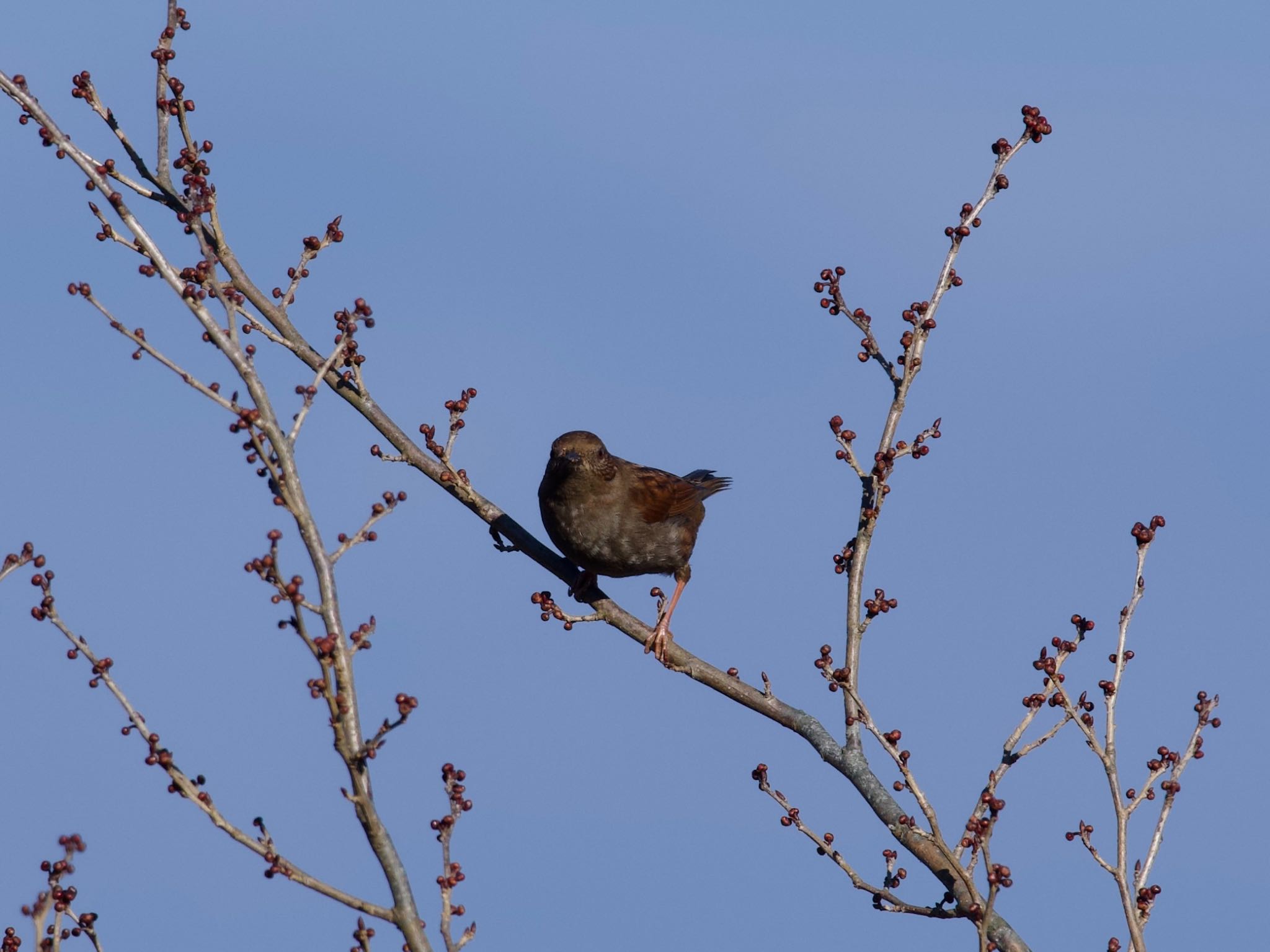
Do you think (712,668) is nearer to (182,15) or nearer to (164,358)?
(164,358)

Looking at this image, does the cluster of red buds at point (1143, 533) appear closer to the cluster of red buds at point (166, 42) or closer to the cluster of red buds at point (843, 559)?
the cluster of red buds at point (843, 559)

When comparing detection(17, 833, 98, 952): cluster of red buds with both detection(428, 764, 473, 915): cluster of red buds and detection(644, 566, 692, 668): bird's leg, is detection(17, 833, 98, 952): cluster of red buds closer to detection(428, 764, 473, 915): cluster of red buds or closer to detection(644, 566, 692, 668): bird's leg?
detection(428, 764, 473, 915): cluster of red buds

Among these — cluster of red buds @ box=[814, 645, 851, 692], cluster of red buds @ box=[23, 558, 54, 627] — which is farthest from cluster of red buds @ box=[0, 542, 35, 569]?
cluster of red buds @ box=[814, 645, 851, 692]

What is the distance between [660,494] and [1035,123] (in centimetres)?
474

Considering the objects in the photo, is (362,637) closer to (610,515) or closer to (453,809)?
(453,809)

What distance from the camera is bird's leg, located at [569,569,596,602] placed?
9461 mm

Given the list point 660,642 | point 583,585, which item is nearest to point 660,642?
point 660,642

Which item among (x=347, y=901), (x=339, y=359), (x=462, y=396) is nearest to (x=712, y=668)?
(x=462, y=396)

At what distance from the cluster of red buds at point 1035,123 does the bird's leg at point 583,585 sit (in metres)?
3.95

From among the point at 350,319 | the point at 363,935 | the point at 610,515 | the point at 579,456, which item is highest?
the point at 579,456

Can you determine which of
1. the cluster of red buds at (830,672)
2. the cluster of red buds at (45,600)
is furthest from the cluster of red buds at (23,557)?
the cluster of red buds at (830,672)

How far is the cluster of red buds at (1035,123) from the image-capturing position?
23.9ft

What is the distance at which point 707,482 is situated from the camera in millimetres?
12391

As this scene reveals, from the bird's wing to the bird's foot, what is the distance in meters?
2.45
